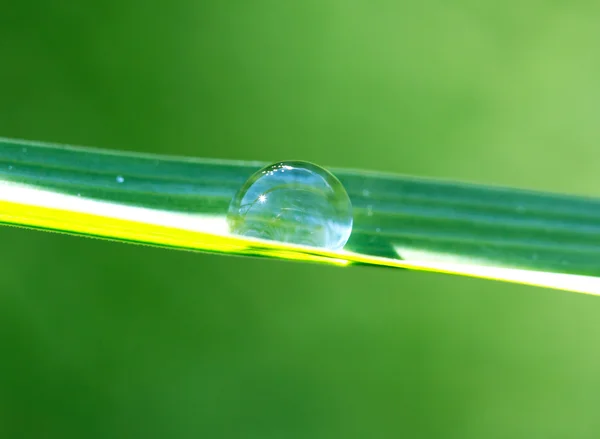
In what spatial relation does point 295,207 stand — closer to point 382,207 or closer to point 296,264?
point 382,207

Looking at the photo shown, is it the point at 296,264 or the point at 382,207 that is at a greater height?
the point at 296,264

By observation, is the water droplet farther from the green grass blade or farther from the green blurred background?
the green blurred background

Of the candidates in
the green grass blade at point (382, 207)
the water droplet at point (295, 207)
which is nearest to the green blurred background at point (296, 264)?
the water droplet at point (295, 207)

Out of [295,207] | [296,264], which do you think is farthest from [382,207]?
[296,264]

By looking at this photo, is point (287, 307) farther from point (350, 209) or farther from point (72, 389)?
point (350, 209)

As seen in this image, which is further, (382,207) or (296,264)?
(296,264)

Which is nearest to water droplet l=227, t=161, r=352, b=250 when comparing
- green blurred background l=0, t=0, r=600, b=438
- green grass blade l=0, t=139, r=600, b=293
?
green grass blade l=0, t=139, r=600, b=293

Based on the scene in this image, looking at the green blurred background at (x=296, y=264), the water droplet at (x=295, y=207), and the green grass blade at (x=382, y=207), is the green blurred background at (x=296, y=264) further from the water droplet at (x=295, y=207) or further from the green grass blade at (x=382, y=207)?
the green grass blade at (x=382, y=207)
